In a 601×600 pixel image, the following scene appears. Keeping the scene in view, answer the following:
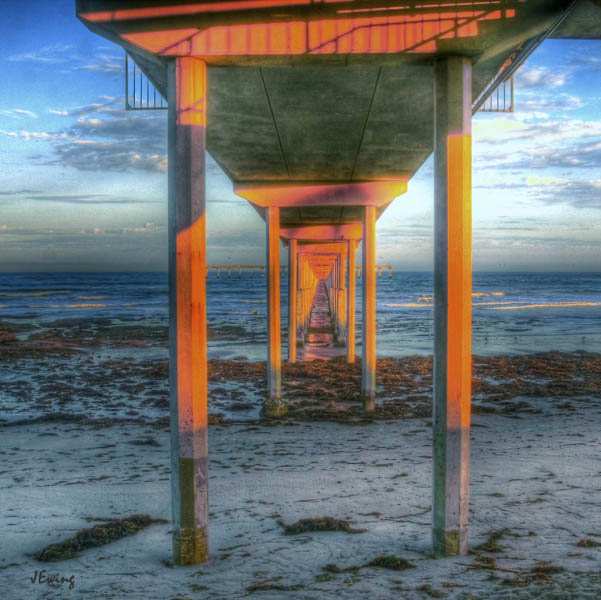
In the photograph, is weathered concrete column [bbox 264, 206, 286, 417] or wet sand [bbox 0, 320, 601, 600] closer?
wet sand [bbox 0, 320, 601, 600]

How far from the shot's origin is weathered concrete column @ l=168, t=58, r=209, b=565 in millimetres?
5926

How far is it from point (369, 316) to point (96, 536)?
30.5ft

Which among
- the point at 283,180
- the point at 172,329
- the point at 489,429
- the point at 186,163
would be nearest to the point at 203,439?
the point at 172,329

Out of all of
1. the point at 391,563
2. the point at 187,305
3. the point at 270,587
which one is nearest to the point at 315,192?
the point at 187,305

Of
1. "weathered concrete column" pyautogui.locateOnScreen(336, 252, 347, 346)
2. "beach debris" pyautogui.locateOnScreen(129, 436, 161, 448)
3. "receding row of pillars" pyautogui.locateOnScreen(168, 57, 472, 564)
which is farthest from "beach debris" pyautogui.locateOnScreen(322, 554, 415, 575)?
"weathered concrete column" pyautogui.locateOnScreen(336, 252, 347, 346)

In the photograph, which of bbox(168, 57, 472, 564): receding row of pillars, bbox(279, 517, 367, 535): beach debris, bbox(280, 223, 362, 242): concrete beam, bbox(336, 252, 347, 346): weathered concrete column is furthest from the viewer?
bbox(336, 252, 347, 346): weathered concrete column

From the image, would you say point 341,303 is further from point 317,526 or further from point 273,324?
point 317,526

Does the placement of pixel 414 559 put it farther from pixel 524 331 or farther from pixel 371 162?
pixel 524 331

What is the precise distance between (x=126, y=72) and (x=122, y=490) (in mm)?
5391

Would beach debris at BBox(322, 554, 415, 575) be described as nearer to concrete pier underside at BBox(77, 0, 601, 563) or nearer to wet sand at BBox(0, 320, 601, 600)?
wet sand at BBox(0, 320, 601, 600)

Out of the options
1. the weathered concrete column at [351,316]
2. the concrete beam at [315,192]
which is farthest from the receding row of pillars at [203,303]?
the weathered concrete column at [351,316]

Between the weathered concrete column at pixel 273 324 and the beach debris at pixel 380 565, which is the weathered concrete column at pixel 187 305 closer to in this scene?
the beach debris at pixel 380 565

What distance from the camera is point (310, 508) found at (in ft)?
25.3

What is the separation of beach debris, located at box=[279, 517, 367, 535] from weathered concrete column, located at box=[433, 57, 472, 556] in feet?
4.05
